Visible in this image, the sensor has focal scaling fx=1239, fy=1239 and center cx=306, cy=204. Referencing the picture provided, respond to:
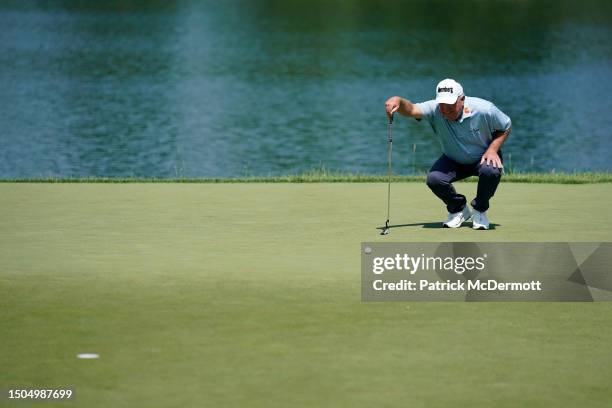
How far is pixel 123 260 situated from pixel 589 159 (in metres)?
24.3

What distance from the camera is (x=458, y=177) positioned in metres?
10.8

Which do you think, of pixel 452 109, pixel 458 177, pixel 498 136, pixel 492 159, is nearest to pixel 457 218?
pixel 458 177

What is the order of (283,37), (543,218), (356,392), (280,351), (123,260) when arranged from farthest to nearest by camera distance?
(283,37) < (543,218) < (123,260) < (280,351) < (356,392)

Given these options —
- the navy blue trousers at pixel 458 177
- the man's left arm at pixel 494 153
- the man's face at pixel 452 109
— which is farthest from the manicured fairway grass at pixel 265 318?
the man's face at pixel 452 109

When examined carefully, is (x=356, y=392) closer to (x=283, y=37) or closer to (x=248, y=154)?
(x=248, y=154)

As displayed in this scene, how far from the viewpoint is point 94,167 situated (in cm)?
2911

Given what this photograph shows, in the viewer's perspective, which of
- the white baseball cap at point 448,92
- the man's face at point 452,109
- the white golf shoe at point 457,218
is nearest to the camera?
the white baseball cap at point 448,92

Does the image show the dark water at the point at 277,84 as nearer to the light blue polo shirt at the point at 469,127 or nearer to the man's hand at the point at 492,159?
the light blue polo shirt at the point at 469,127

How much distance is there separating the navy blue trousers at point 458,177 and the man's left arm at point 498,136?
0.17 ft

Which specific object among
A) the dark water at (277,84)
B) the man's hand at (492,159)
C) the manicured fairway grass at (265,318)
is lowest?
the manicured fairway grass at (265,318)

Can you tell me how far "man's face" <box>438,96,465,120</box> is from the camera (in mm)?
10102

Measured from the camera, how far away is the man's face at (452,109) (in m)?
10.1

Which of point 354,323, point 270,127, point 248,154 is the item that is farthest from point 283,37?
point 354,323

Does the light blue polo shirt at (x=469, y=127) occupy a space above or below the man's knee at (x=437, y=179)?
above
